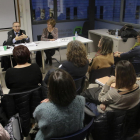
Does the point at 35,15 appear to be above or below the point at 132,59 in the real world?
above

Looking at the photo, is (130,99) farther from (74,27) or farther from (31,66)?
(74,27)

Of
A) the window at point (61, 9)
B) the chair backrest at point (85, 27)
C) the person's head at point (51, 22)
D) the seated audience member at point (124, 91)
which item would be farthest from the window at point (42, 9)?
the seated audience member at point (124, 91)

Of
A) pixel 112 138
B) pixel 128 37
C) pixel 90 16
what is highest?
pixel 90 16

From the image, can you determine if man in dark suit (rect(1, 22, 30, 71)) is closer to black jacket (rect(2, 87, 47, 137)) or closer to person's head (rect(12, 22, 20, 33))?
person's head (rect(12, 22, 20, 33))

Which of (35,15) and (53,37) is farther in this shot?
(35,15)

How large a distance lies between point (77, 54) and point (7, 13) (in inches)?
138

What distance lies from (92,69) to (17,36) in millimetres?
2079

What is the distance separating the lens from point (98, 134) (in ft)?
5.36

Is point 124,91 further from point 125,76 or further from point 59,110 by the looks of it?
point 59,110

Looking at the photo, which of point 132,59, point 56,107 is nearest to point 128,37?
point 132,59

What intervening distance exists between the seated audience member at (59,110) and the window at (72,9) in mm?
4933

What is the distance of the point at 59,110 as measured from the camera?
4.07 ft

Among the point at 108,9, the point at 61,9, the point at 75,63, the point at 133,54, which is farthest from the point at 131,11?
the point at 75,63

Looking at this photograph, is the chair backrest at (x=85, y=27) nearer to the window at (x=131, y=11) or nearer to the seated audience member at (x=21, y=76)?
the window at (x=131, y=11)
